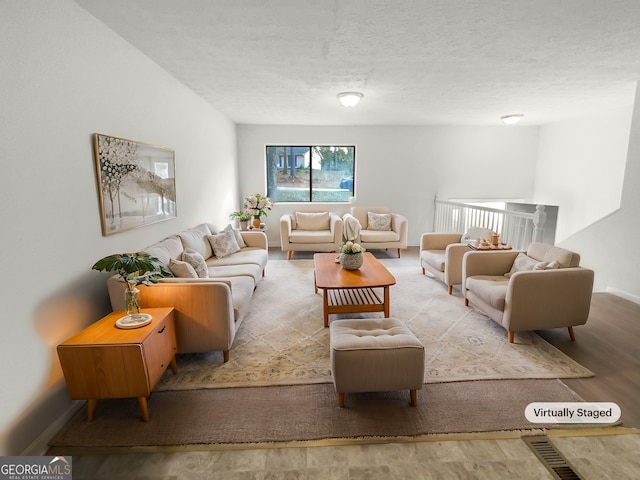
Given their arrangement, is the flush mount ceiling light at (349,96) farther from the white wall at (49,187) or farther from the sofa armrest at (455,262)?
the white wall at (49,187)

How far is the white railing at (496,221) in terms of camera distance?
14.6 ft

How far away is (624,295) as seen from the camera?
4.16 m

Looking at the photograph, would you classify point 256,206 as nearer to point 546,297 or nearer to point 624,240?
point 546,297

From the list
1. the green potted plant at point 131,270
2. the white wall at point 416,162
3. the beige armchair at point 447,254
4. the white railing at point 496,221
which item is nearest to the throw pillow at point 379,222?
the white wall at point 416,162

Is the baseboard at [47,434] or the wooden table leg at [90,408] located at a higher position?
the wooden table leg at [90,408]

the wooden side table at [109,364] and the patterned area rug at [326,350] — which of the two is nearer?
the wooden side table at [109,364]

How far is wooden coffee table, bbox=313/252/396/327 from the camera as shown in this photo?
129 inches

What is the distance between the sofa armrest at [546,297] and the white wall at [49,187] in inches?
131

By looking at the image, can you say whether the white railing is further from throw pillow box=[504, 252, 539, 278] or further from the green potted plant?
the green potted plant

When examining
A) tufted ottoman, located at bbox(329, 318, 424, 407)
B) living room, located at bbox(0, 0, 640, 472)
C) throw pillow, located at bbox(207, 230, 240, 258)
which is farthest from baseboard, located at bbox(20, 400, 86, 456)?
throw pillow, located at bbox(207, 230, 240, 258)

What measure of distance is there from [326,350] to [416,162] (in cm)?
529

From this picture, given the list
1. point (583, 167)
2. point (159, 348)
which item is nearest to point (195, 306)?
point (159, 348)

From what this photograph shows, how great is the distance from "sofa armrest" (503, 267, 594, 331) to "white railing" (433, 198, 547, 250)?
1.46 meters

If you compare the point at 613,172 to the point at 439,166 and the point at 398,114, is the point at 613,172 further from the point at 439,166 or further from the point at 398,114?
the point at 398,114
